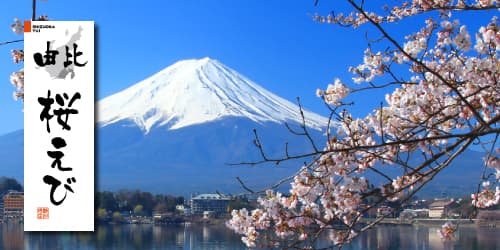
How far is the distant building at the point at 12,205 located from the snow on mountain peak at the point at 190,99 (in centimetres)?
4572

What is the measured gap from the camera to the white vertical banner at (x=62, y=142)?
2.65m

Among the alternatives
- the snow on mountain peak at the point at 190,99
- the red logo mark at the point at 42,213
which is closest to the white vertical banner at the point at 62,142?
the red logo mark at the point at 42,213

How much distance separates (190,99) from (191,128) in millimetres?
6132

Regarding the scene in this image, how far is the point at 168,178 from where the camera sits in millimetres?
66375

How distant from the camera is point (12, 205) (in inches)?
1091

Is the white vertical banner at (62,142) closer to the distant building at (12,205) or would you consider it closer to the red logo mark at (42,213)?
the red logo mark at (42,213)

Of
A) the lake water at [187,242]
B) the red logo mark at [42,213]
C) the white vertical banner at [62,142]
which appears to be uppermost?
the white vertical banner at [62,142]

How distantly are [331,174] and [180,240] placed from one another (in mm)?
17787

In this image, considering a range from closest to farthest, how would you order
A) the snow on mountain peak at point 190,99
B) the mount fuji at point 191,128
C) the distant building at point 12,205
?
1. the distant building at point 12,205
2. the mount fuji at point 191,128
3. the snow on mountain peak at point 190,99

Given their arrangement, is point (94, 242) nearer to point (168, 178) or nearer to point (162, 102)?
point (168, 178)

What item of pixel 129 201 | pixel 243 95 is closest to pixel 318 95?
pixel 129 201

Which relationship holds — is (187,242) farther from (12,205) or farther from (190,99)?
(190,99)

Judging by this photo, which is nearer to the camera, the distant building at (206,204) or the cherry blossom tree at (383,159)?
the cherry blossom tree at (383,159)

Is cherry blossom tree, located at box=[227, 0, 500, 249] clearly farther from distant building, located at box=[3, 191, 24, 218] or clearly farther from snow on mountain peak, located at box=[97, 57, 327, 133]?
snow on mountain peak, located at box=[97, 57, 327, 133]
